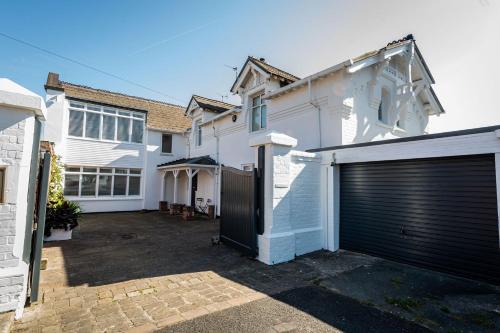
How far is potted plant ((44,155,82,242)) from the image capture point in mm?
7969

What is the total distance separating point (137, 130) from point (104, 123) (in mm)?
1943

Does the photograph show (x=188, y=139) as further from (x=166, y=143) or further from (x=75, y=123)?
(x=75, y=123)

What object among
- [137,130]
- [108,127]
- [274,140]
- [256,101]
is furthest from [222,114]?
[274,140]

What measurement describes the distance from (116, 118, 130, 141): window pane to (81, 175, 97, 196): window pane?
2.88 m

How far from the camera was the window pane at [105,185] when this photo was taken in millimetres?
15398

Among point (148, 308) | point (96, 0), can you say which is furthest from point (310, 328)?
point (96, 0)

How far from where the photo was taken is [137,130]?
16703mm

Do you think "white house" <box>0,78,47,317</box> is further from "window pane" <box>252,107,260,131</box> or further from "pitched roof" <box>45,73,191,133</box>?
"pitched roof" <box>45,73,191,133</box>

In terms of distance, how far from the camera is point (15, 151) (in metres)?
3.28

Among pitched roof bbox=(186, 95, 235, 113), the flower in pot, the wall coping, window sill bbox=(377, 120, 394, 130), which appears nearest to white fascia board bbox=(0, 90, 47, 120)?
the wall coping

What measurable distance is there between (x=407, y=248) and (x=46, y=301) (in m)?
7.34

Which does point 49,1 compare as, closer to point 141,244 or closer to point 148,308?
point 141,244

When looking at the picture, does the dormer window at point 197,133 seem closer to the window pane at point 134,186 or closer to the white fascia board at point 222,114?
the white fascia board at point 222,114

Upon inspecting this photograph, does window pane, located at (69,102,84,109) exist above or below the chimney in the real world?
below
